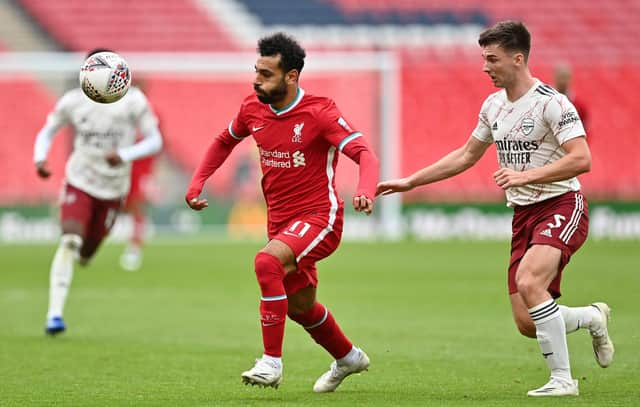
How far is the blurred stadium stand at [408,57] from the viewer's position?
80.9 feet

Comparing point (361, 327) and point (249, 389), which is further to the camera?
point (361, 327)

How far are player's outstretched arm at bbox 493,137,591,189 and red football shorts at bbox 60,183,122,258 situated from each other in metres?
5.27

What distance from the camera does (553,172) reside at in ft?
21.6

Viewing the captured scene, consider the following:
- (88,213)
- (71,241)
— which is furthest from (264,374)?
(88,213)

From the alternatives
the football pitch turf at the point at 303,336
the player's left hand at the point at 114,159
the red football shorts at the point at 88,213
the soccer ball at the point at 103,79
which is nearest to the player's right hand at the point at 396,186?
the football pitch turf at the point at 303,336

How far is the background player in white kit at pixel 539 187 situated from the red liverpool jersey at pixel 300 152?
1.20 feet

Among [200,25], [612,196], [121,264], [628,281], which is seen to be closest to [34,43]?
[200,25]

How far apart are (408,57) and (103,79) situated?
19.8 m

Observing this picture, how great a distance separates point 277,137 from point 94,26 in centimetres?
2169

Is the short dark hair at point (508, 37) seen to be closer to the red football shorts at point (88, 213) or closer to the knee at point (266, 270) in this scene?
the knee at point (266, 270)

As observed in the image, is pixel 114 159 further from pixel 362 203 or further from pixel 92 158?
pixel 362 203

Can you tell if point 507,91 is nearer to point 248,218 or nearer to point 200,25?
point 248,218

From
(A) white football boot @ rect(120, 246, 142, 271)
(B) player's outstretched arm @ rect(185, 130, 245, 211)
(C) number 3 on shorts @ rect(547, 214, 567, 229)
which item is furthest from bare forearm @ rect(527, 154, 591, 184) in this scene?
(A) white football boot @ rect(120, 246, 142, 271)

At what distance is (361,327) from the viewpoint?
11.0m
